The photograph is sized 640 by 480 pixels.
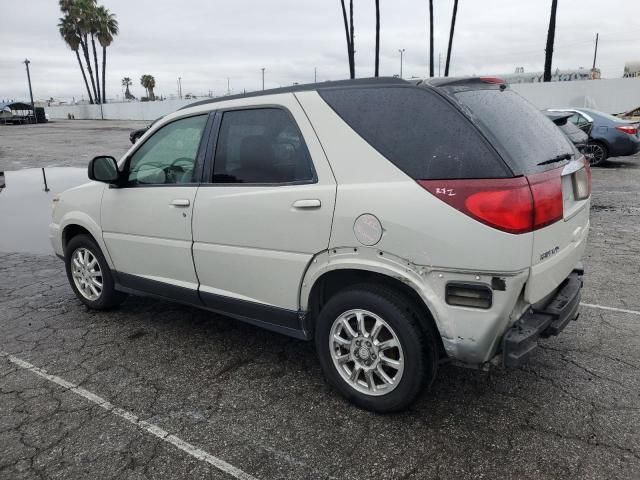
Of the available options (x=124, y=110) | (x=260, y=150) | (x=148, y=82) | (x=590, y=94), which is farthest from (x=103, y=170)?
(x=148, y=82)

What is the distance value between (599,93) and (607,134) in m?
13.7

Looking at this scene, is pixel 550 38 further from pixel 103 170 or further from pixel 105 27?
pixel 105 27

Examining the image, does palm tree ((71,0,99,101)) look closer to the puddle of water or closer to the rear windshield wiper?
the puddle of water

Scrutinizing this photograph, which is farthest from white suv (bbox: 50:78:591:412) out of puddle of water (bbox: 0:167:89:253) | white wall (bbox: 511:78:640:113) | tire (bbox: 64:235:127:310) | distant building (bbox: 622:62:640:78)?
distant building (bbox: 622:62:640:78)

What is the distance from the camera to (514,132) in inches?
104

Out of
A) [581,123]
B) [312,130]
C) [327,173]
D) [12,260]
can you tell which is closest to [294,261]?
[327,173]

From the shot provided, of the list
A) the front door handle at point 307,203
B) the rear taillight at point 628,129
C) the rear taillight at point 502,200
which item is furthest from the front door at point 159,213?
the rear taillight at point 628,129

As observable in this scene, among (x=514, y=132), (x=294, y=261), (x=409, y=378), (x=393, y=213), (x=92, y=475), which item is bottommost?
(x=92, y=475)

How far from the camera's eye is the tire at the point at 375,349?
2.65m

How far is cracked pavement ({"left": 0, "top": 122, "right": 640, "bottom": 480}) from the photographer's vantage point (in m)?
Result: 2.51

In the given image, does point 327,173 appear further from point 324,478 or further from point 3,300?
point 3,300

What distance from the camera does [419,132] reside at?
2.62 metres

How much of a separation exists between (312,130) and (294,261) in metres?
0.76

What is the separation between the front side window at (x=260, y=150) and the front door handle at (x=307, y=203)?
14 cm
